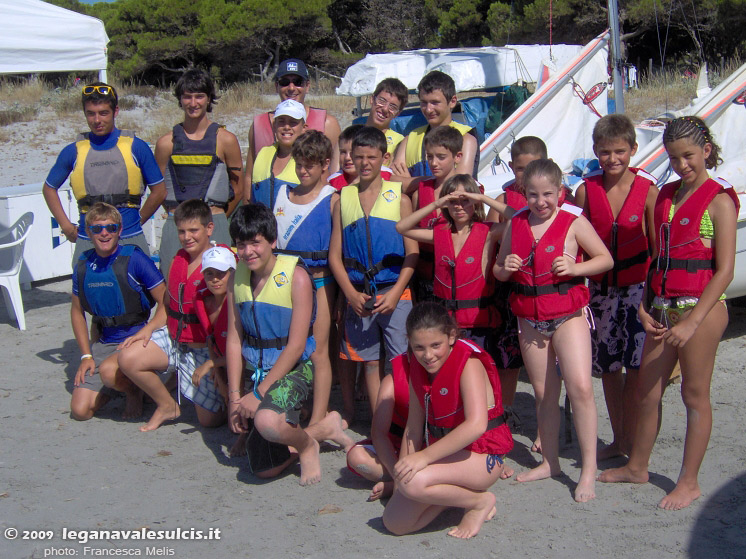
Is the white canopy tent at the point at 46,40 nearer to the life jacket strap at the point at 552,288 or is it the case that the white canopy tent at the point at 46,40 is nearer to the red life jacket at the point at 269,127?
the red life jacket at the point at 269,127

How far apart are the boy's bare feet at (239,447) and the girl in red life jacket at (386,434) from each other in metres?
0.85

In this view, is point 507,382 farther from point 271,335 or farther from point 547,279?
point 271,335

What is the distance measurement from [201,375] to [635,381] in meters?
2.61

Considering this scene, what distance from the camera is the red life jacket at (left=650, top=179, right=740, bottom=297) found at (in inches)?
145

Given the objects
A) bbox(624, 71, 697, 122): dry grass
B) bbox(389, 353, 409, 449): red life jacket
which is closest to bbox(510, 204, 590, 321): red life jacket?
bbox(389, 353, 409, 449): red life jacket

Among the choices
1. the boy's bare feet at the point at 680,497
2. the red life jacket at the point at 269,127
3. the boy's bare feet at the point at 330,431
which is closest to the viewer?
the boy's bare feet at the point at 680,497

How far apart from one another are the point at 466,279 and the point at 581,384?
847 mm

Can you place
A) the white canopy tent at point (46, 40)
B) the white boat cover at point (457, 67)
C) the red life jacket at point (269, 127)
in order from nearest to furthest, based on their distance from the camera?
the red life jacket at point (269, 127)
the white canopy tent at point (46, 40)
the white boat cover at point (457, 67)

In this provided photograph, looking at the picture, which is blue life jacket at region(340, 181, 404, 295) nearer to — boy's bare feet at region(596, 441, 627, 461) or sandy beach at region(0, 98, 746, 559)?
sandy beach at region(0, 98, 746, 559)

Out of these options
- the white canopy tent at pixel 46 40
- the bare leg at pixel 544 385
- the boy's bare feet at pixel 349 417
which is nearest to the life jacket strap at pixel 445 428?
the bare leg at pixel 544 385

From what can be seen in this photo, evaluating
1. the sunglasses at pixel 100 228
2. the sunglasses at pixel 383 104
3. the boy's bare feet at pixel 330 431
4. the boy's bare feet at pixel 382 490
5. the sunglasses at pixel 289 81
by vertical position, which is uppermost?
the sunglasses at pixel 289 81

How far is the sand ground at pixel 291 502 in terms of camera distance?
3.60m

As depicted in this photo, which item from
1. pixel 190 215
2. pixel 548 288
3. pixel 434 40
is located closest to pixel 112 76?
pixel 434 40

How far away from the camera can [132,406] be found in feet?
17.7
